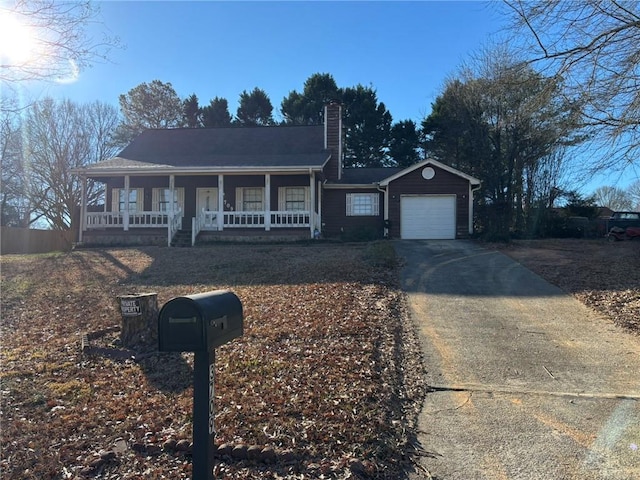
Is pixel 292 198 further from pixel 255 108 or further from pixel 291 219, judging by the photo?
pixel 255 108

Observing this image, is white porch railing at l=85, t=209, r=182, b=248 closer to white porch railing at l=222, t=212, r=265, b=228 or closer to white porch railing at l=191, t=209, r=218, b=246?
white porch railing at l=191, t=209, r=218, b=246

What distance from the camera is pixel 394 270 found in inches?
453

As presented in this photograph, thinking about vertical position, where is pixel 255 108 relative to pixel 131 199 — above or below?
above

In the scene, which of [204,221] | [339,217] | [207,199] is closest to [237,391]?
[204,221]

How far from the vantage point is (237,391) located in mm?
4477

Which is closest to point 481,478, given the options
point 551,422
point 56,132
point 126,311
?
point 551,422

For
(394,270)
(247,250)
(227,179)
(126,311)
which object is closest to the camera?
(126,311)

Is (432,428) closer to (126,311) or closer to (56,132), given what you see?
(126,311)

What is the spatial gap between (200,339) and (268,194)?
1690cm

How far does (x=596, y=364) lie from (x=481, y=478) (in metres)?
3.24

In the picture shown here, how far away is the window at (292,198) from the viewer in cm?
2092

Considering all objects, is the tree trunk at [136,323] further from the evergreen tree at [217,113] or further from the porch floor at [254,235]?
the evergreen tree at [217,113]

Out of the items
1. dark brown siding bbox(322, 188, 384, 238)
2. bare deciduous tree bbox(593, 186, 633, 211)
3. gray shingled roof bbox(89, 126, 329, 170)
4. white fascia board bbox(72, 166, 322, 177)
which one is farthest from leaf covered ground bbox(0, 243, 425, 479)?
bare deciduous tree bbox(593, 186, 633, 211)

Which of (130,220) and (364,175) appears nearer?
(130,220)
